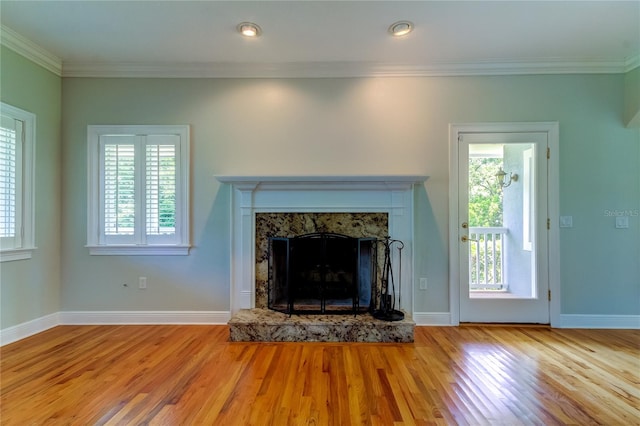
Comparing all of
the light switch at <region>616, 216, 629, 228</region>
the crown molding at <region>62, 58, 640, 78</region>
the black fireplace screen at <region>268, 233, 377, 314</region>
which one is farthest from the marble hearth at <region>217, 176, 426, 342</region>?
the light switch at <region>616, 216, 629, 228</region>

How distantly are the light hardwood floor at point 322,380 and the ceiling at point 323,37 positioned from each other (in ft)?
8.89

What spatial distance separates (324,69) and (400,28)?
0.89 m

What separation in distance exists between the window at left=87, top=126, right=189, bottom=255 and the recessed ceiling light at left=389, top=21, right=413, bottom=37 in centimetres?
224

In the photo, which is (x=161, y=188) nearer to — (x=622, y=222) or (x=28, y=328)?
(x=28, y=328)

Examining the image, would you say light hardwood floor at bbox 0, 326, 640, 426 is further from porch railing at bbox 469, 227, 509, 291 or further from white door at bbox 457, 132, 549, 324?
porch railing at bbox 469, 227, 509, 291

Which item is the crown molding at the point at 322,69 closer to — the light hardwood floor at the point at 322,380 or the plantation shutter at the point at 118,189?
the plantation shutter at the point at 118,189

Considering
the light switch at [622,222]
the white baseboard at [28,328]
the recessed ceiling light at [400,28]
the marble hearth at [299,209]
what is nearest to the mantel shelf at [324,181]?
the marble hearth at [299,209]

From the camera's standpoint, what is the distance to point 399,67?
3.08 meters

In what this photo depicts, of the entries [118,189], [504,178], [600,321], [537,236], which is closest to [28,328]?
[118,189]

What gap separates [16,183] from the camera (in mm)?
2752

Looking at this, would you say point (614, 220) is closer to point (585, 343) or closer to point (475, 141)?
point (585, 343)

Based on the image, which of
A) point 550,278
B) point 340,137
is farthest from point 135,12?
point 550,278

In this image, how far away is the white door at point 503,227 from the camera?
304 centimetres

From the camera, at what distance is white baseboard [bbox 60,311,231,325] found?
3115 mm
